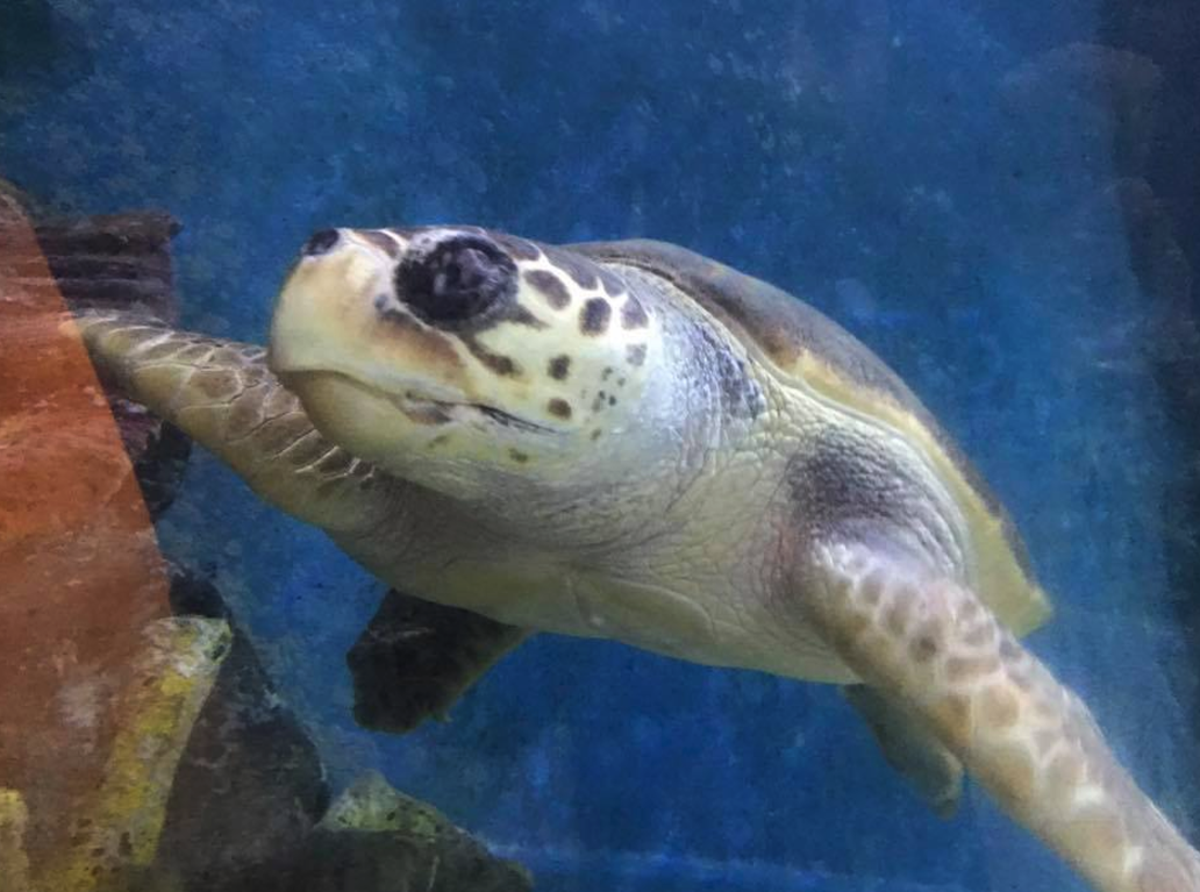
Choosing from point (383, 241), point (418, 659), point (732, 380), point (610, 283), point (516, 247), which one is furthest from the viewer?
point (418, 659)

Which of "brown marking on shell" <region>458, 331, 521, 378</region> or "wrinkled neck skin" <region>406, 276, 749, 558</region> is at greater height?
"brown marking on shell" <region>458, 331, 521, 378</region>

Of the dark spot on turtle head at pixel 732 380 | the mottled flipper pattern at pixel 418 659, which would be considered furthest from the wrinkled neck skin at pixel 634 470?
the mottled flipper pattern at pixel 418 659

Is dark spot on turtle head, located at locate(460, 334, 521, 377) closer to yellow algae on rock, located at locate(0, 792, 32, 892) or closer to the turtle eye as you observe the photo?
the turtle eye

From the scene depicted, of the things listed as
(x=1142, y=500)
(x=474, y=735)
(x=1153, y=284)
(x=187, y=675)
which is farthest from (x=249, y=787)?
(x=1153, y=284)

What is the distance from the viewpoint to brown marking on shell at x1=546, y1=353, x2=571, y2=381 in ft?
4.14

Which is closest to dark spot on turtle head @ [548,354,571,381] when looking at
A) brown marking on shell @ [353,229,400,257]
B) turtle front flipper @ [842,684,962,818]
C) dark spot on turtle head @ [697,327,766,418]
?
brown marking on shell @ [353,229,400,257]

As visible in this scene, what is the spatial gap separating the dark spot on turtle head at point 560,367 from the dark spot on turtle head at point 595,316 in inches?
2.0

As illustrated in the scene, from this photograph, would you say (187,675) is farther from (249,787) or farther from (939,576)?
(939,576)

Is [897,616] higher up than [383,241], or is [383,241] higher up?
[383,241]

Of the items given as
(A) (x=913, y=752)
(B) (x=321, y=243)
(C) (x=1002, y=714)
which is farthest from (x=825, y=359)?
(A) (x=913, y=752)

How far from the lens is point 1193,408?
2.94 m

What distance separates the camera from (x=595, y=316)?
132 cm

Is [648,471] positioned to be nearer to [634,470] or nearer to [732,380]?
[634,470]

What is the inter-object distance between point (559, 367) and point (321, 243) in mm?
318
